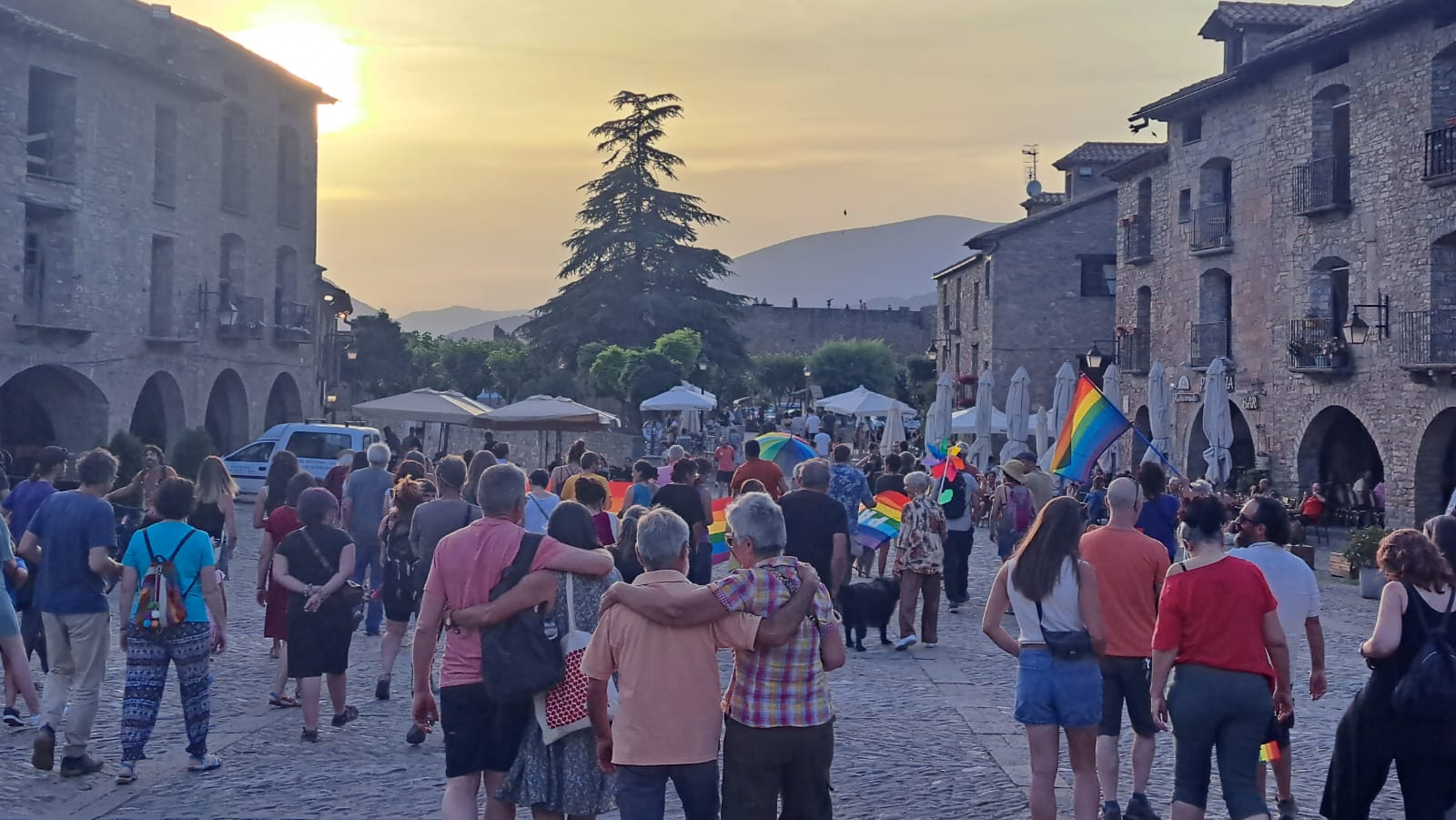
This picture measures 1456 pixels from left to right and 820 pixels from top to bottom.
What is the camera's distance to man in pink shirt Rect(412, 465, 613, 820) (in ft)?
18.7

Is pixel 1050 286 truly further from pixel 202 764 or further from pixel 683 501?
pixel 202 764

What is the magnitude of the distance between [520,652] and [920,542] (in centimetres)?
756

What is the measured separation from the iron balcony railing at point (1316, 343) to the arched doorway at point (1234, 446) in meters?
1.88

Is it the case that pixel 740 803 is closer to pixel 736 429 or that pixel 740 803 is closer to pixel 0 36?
pixel 0 36

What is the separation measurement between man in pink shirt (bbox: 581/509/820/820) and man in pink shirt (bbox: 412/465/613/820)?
0.65 metres

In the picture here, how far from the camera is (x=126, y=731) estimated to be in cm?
774

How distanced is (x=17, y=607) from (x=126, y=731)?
94.3 inches

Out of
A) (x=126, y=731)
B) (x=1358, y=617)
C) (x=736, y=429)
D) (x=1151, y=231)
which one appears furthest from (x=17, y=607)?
(x=736, y=429)

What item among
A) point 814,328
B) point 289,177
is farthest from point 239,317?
point 814,328

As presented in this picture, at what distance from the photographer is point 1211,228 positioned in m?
30.0

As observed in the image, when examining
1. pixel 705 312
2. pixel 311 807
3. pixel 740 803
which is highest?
pixel 705 312

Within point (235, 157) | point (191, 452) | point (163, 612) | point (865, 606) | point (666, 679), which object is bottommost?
point (865, 606)

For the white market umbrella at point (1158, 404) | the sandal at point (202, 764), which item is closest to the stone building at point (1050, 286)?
the white market umbrella at point (1158, 404)

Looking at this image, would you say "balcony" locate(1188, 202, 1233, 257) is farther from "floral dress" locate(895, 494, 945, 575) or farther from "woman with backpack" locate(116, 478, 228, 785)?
"woman with backpack" locate(116, 478, 228, 785)
